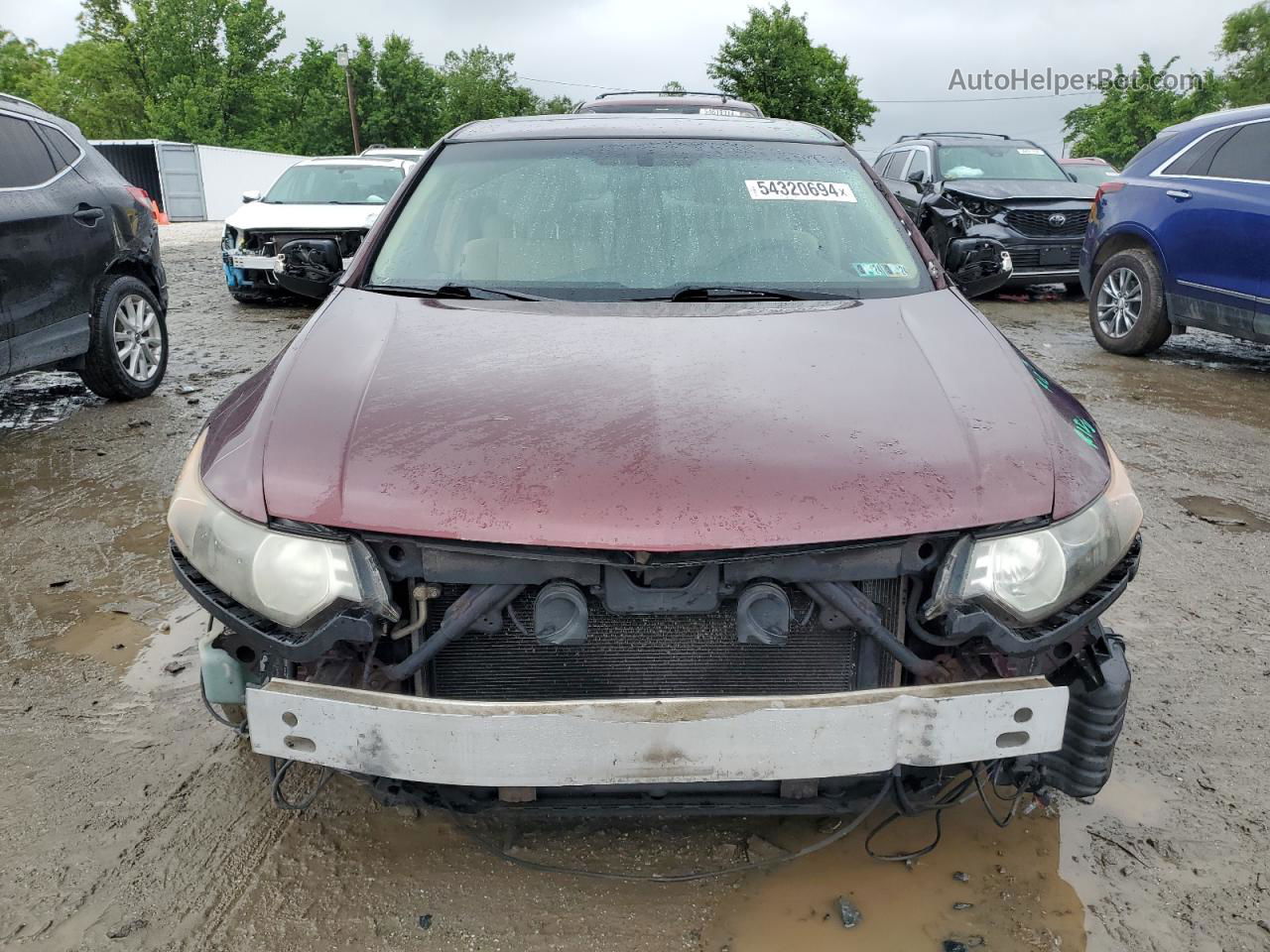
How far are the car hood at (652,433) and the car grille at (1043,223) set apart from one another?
8.45 metres

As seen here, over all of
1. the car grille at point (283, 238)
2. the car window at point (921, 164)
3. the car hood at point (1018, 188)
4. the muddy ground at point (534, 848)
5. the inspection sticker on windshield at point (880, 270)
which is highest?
the car window at point (921, 164)

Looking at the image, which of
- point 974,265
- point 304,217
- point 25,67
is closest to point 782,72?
point 304,217

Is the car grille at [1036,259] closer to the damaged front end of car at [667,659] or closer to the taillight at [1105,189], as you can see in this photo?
the taillight at [1105,189]

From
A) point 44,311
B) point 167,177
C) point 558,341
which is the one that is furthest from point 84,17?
point 558,341

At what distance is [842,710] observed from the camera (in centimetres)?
178

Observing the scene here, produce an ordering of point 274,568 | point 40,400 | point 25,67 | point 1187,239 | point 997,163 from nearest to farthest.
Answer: point 274,568 → point 40,400 → point 1187,239 → point 997,163 → point 25,67

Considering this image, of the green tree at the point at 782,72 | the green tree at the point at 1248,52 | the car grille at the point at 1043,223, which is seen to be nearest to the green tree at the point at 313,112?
the green tree at the point at 782,72

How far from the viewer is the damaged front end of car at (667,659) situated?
178 centimetres

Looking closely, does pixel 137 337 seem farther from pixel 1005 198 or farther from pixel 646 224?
pixel 1005 198

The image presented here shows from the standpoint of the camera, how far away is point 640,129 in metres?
3.40

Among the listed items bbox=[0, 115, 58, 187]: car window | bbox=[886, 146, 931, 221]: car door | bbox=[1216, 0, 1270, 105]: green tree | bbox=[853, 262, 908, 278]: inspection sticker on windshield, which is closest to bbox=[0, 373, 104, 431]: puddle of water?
bbox=[0, 115, 58, 187]: car window

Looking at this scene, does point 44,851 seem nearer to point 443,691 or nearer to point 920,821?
point 443,691

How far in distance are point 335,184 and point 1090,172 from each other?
32.1ft

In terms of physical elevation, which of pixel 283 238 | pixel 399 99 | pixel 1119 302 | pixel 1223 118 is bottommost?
pixel 1119 302
